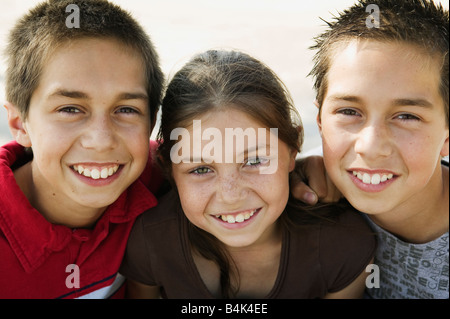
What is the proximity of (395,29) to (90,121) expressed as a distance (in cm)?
116

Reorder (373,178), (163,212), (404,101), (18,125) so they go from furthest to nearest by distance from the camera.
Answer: (163,212)
(18,125)
(373,178)
(404,101)

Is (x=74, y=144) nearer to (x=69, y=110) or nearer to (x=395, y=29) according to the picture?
(x=69, y=110)

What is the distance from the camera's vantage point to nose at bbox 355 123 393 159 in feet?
5.58

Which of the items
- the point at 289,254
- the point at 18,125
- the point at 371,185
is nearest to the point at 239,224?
the point at 289,254

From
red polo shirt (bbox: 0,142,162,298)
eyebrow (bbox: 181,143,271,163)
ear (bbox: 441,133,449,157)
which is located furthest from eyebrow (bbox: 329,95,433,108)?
red polo shirt (bbox: 0,142,162,298)

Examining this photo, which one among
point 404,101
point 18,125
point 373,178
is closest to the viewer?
point 404,101

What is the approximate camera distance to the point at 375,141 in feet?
5.58

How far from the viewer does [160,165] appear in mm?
2139

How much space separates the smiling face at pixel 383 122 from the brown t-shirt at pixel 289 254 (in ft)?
0.71

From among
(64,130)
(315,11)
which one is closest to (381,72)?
(64,130)

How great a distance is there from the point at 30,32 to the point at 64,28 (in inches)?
7.7

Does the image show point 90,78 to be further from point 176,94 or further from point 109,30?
point 176,94

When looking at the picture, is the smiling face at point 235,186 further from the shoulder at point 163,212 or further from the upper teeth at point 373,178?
the upper teeth at point 373,178

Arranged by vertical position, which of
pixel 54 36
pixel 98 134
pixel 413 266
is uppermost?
pixel 54 36
